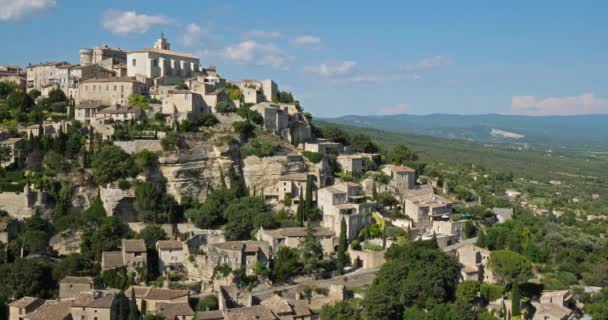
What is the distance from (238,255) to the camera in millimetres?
49062

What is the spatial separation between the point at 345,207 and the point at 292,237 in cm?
586

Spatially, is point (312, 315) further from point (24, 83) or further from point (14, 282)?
point (24, 83)

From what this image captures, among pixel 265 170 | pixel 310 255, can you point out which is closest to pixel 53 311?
pixel 310 255

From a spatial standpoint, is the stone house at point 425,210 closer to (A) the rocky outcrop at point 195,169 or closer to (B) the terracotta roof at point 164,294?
(A) the rocky outcrop at point 195,169

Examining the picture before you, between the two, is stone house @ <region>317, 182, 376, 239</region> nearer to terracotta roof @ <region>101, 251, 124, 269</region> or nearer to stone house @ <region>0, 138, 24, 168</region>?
terracotta roof @ <region>101, 251, 124, 269</region>

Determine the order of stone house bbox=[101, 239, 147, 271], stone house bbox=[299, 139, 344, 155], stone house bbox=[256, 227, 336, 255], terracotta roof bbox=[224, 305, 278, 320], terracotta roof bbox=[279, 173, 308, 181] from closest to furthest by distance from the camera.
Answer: terracotta roof bbox=[224, 305, 278, 320], stone house bbox=[101, 239, 147, 271], stone house bbox=[256, 227, 336, 255], terracotta roof bbox=[279, 173, 308, 181], stone house bbox=[299, 139, 344, 155]

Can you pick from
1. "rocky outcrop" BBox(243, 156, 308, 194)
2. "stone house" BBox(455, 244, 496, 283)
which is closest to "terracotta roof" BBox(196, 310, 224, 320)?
"rocky outcrop" BBox(243, 156, 308, 194)

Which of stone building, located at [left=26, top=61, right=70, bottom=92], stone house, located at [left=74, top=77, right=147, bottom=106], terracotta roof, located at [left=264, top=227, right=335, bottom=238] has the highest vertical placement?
stone building, located at [left=26, top=61, right=70, bottom=92]

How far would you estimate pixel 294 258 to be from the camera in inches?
1984

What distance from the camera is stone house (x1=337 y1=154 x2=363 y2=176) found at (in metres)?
66.3

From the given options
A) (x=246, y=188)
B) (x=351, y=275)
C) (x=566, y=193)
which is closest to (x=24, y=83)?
(x=246, y=188)

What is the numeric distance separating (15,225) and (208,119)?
19000 millimetres

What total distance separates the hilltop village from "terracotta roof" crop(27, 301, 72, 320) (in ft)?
0.45

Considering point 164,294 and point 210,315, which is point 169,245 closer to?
point 164,294
